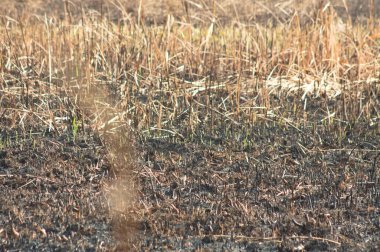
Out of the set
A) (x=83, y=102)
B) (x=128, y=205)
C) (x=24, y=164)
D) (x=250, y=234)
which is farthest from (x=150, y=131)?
(x=250, y=234)

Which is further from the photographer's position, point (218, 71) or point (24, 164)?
point (218, 71)

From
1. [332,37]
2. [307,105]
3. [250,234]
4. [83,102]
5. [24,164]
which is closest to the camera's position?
[250,234]

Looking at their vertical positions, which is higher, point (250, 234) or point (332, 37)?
point (332, 37)

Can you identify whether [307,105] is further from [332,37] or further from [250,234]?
[250,234]

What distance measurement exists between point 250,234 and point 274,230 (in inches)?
3.9

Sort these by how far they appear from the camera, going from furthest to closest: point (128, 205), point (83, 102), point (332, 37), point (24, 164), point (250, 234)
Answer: point (332, 37)
point (83, 102)
point (24, 164)
point (128, 205)
point (250, 234)

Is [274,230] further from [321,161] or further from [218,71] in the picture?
[218,71]

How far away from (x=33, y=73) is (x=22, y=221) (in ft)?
7.19

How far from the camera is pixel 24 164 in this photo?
3.65 meters

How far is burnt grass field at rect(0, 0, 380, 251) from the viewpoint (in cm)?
287

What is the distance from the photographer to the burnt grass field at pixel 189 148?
2873mm

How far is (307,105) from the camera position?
15.7 ft

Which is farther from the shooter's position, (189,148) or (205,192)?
(189,148)

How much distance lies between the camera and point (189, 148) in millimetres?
3873
